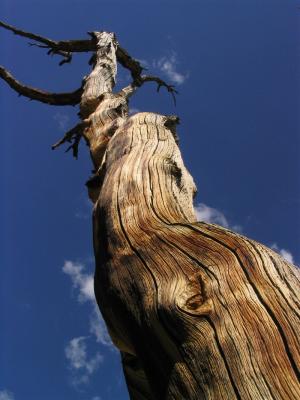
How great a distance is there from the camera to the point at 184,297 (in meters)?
1.34

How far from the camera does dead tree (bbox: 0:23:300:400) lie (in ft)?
3.69

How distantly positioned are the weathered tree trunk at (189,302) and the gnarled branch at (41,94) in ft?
12.7

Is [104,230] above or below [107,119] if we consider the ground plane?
below

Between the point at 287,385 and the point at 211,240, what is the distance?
56 centimetres

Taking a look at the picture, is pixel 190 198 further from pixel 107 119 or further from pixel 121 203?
pixel 107 119

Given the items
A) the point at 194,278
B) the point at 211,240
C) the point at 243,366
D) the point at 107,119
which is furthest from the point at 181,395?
the point at 107,119

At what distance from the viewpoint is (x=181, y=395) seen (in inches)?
46.9

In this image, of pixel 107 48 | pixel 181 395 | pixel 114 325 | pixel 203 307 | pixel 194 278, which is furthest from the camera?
pixel 107 48

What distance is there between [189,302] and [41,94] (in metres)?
5.11

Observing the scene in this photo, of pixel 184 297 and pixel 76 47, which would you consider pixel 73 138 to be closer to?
pixel 76 47

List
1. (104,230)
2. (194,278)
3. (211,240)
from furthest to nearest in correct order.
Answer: (104,230), (211,240), (194,278)

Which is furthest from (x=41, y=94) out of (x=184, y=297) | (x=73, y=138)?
(x=184, y=297)

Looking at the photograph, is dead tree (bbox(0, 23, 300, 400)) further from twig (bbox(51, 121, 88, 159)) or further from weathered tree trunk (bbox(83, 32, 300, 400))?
twig (bbox(51, 121, 88, 159))

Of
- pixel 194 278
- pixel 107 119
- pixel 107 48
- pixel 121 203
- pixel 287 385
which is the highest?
pixel 107 48
